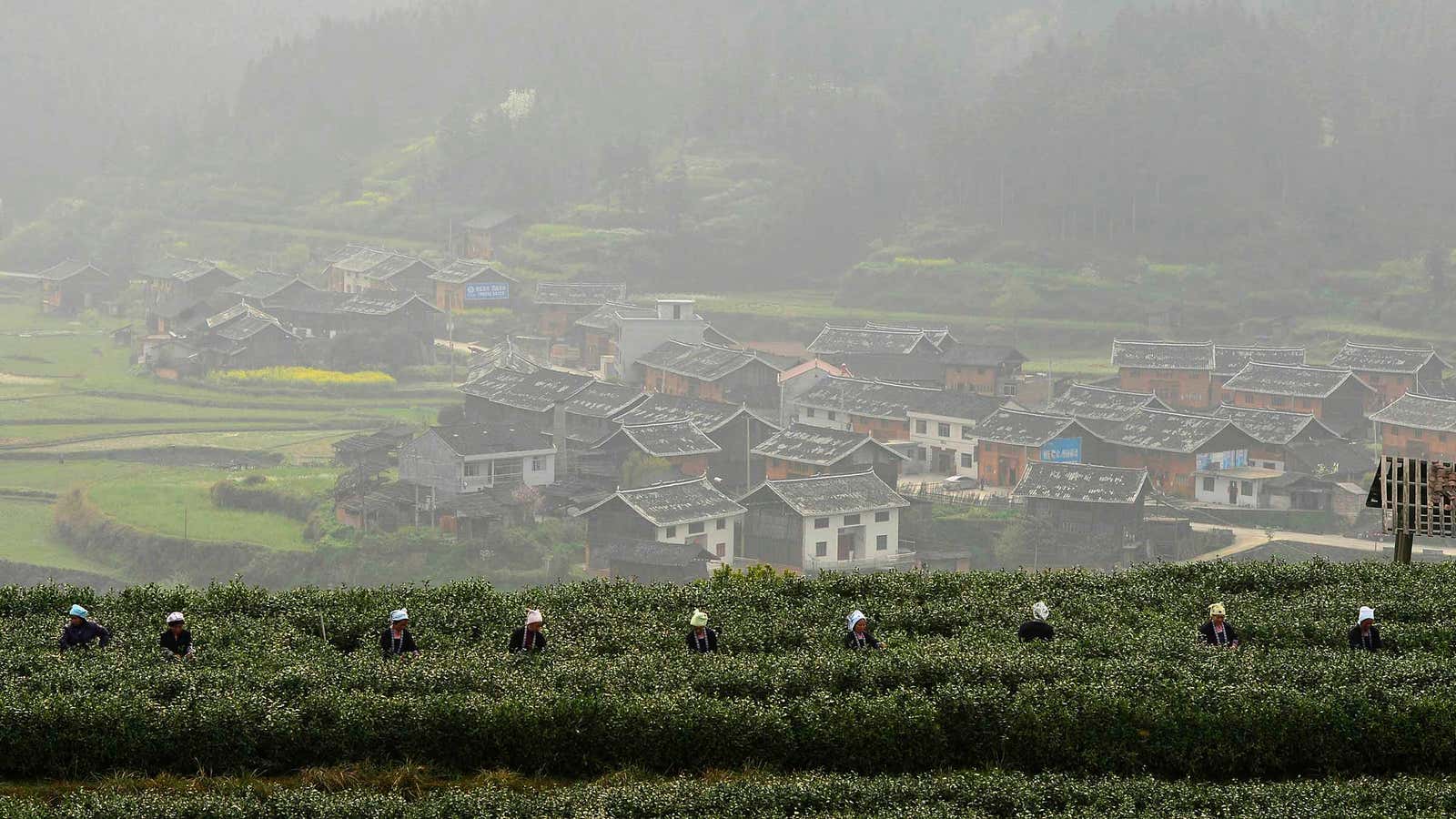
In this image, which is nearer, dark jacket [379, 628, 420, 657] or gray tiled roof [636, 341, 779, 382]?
dark jacket [379, 628, 420, 657]

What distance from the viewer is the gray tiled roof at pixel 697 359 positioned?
37125mm

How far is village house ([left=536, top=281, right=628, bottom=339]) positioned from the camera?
47.1 metres

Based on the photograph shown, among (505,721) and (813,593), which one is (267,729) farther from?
(813,593)

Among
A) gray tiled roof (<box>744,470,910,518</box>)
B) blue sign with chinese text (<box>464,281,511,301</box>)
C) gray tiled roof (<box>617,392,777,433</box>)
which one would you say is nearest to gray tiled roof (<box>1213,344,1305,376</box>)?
gray tiled roof (<box>617,392,777,433</box>)

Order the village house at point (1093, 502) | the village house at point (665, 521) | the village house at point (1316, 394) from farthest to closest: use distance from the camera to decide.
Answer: the village house at point (1316, 394), the village house at point (1093, 502), the village house at point (665, 521)

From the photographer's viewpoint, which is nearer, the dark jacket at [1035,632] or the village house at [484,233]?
the dark jacket at [1035,632]

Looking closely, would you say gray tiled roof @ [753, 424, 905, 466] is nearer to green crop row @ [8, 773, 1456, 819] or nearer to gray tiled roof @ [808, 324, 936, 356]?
gray tiled roof @ [808, 324, 936, 356]

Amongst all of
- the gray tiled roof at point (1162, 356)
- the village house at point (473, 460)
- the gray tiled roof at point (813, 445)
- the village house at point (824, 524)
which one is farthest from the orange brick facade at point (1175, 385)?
the village house at point (473, 460)

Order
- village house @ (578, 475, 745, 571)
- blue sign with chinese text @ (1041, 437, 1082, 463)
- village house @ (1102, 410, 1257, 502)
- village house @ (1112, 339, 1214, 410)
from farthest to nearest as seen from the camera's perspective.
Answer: village house @ (1112, 339, 1214, 410) → blue sign with chinese text @ (1041, 437, 1082, 463) → village house @ (1102, 410, 1257, 502) → village house @ (578, 475, 745, 571)

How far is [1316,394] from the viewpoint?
35.9m

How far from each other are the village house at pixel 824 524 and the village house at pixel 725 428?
15.4 feet

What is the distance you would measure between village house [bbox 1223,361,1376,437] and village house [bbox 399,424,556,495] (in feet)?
60.7

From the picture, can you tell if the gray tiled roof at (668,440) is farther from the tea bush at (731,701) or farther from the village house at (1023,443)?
the tea bush at (731,701)

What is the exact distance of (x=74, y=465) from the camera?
3269 centimetres
